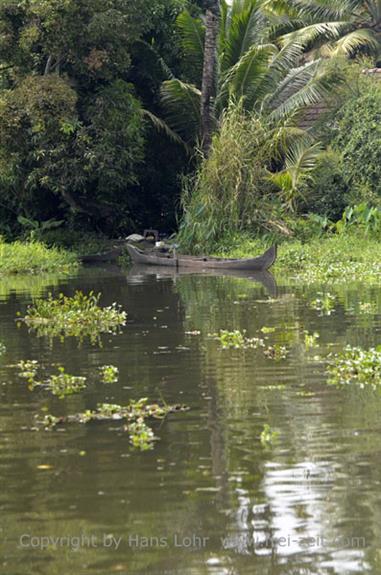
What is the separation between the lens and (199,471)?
6.80 meters

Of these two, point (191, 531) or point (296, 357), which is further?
point (296, 357)

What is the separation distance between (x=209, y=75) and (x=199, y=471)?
2180 cm

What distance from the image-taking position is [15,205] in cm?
3009

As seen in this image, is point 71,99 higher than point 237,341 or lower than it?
higher

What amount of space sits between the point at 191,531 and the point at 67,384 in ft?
13.3

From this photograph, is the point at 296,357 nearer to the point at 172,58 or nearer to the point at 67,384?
the point at 67,384

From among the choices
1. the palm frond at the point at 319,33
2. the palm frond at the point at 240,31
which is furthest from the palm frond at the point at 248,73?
the palm frond at the point at 319,33

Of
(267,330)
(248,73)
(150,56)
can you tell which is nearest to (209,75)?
(248,73)

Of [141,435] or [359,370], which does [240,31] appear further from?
[141,435]

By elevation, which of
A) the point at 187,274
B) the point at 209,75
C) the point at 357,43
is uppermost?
the point at 357,43

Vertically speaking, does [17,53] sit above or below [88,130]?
above

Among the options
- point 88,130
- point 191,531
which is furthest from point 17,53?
point 191,531

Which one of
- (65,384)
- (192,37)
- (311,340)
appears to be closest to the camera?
(65,384)

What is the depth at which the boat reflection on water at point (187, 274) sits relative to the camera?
20.9 meters
